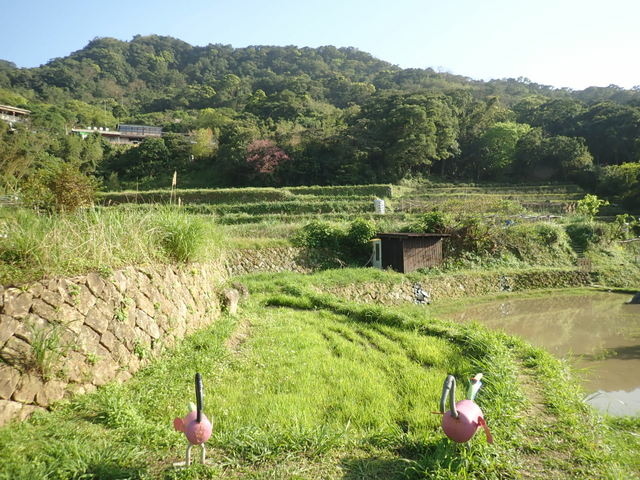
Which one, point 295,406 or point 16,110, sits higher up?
point 16,110

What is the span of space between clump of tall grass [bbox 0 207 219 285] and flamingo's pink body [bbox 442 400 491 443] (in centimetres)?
405

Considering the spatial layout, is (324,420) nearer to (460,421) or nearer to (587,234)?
(460,421)

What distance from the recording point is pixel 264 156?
32812 millimetres

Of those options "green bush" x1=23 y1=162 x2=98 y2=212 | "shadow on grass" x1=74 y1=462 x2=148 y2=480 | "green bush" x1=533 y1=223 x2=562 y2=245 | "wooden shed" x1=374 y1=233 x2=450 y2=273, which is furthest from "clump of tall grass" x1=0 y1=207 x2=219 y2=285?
"green bush" x1=533 y1=223 x2=562 y2=245

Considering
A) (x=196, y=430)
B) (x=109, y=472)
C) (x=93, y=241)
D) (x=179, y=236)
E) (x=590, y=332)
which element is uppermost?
(x=93, y=241)

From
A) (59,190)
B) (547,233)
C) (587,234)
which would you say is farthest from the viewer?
(587,234)

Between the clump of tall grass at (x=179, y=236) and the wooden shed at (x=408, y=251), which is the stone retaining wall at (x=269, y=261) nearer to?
the wooden shed at (x=408, y=251)

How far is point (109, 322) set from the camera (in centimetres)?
422

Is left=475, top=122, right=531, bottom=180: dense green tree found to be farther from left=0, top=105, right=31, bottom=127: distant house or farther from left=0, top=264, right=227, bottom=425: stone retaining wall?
left=0, top=105, right=31, bottom=127: distant house

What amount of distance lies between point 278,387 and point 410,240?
1107 cm

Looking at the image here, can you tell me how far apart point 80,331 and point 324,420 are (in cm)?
270

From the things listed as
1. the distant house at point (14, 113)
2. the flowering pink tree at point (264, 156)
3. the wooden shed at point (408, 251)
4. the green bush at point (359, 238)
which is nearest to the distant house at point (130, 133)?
the distant house at point (14, 113)

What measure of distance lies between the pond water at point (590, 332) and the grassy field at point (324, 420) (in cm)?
134

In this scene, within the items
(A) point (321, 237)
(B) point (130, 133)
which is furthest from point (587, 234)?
(B) point (130, 133)
